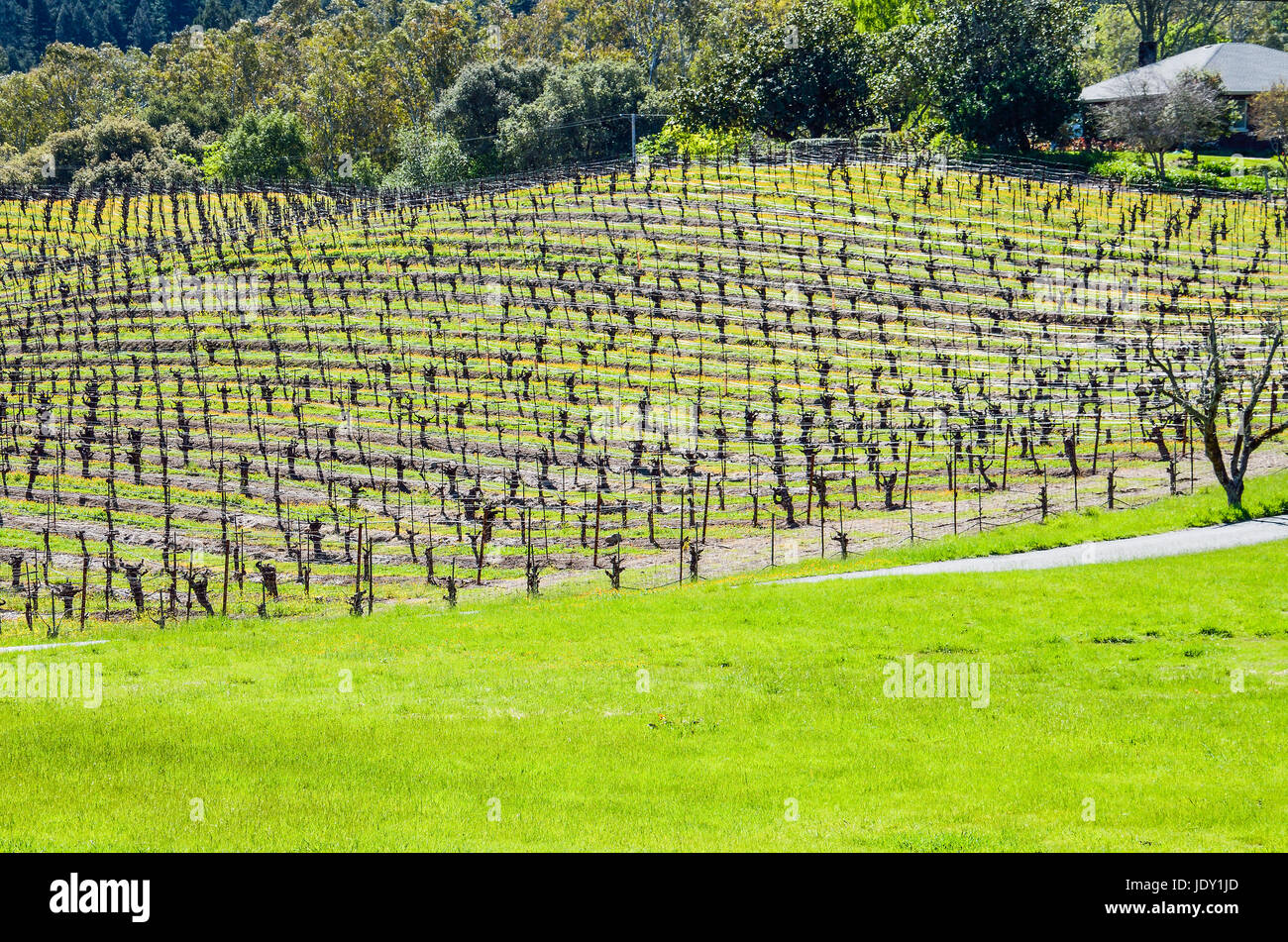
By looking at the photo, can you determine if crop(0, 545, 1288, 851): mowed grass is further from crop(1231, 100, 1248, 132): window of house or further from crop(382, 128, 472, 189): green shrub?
crop(1231, 100, 1248, 132): window of house

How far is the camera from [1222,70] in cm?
10962

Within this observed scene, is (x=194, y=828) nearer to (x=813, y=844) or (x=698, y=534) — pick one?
(x=813, y=844)

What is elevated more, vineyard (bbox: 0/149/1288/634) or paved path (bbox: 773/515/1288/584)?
vineyard (bbox: 0/149/1288/634)

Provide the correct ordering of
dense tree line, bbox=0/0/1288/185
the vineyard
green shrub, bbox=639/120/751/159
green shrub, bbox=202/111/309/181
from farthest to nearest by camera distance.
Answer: green shrub, bbox=202/111/309/181, green shrub, bbox=639/120/751/159, dense tree line, bbox=0/0/1288/185, the vineyard

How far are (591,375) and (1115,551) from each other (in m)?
27.6

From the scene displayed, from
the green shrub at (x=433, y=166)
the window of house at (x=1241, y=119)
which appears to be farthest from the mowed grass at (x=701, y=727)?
the window of house at (x=1241, y=119)

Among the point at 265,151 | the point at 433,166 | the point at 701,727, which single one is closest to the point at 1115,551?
the point at 701,727

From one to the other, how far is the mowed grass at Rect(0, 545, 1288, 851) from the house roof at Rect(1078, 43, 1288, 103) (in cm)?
7837

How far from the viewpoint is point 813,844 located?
699 inches

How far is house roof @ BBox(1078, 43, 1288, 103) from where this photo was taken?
4104 inches

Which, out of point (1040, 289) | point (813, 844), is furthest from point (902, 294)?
point (813, 844)

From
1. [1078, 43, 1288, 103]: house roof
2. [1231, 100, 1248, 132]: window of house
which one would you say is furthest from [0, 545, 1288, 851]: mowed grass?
[1231, 100, 1248, 132]: window of house

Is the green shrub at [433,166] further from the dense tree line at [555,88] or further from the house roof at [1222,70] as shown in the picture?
the house roof at [1222,70]
